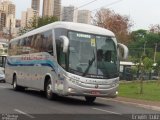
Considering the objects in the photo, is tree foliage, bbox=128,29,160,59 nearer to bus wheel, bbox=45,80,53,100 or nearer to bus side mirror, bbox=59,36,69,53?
bus wheel, bbox=45,80,53,100

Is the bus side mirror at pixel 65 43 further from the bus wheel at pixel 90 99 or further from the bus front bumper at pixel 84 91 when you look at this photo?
the bus wheel at pixel 90 99

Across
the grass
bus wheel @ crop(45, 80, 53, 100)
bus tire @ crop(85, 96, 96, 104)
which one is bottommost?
the grass

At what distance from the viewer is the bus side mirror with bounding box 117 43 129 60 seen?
2248 cm

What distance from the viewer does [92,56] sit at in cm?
2144

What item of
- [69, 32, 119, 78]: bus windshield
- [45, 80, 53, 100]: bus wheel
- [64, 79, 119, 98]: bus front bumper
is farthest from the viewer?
[45, 80, 53, 100]: bus wheel

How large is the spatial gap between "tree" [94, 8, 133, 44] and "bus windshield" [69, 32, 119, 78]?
1742 inches

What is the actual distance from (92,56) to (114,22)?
1857 inches

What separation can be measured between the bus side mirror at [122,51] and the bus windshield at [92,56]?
0.52m

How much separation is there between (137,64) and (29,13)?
69651 mm

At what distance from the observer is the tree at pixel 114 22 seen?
67250 millimetres

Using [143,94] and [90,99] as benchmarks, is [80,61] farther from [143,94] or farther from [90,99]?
[143,94]

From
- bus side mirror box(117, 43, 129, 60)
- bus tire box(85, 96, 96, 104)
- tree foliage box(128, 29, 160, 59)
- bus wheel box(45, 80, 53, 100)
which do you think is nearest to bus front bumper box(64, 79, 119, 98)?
bus side mirror box(117, 43, 129, 60)

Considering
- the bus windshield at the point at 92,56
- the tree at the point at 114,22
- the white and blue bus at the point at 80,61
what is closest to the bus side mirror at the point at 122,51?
the white and blue bus at the point at 80,61

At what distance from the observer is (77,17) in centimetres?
6750
